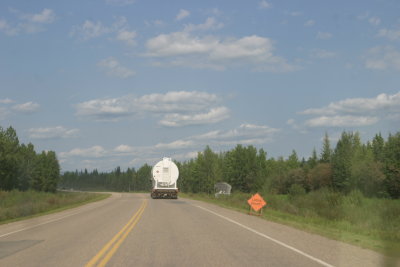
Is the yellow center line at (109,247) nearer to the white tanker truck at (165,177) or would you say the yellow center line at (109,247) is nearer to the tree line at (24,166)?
the white tanker truck at (165,177)

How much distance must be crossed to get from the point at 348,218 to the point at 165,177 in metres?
24.7

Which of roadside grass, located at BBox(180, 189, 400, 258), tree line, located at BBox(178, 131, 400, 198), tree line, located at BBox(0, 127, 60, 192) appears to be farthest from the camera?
tree line, located at BBox(0, 127, 60, 192)

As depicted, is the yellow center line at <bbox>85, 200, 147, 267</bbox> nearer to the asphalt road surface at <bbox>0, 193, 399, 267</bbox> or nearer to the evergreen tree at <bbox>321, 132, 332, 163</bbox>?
the asphalt road surface at <bbox>0, 193, 399, 267</bbox>

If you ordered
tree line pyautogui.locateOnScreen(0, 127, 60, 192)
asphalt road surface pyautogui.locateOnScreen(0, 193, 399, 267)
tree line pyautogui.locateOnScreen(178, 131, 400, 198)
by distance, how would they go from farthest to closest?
tree line pyautogui.locateOnScreen(0, 127, 60, 192) < tree line pyautogui.locateOnScreen(178, 131, 400, 198) < asphalt road surface pyautogui.locateOnScreen(0, 193, 399, 267)

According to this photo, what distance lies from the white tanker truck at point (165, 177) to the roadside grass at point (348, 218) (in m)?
12.3

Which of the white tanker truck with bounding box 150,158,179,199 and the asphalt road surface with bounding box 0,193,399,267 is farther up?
the white tanker truck with bounding box 150,158,179,199

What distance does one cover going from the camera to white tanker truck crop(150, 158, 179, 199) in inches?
1830

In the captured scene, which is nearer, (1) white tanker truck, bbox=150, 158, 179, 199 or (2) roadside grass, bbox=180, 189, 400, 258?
(2) roadside grass, bbox=180, 189, 400, 258

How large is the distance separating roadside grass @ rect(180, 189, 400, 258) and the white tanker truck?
12281 mm

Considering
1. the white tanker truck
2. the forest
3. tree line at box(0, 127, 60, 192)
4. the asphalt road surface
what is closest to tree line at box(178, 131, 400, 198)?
the forest

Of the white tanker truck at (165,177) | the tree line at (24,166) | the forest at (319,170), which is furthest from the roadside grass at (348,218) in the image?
the tree line at (24,166)

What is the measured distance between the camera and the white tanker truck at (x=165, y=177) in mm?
46484

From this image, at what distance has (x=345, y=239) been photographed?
13445 millimetres

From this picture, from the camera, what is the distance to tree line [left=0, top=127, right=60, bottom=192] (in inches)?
3752
